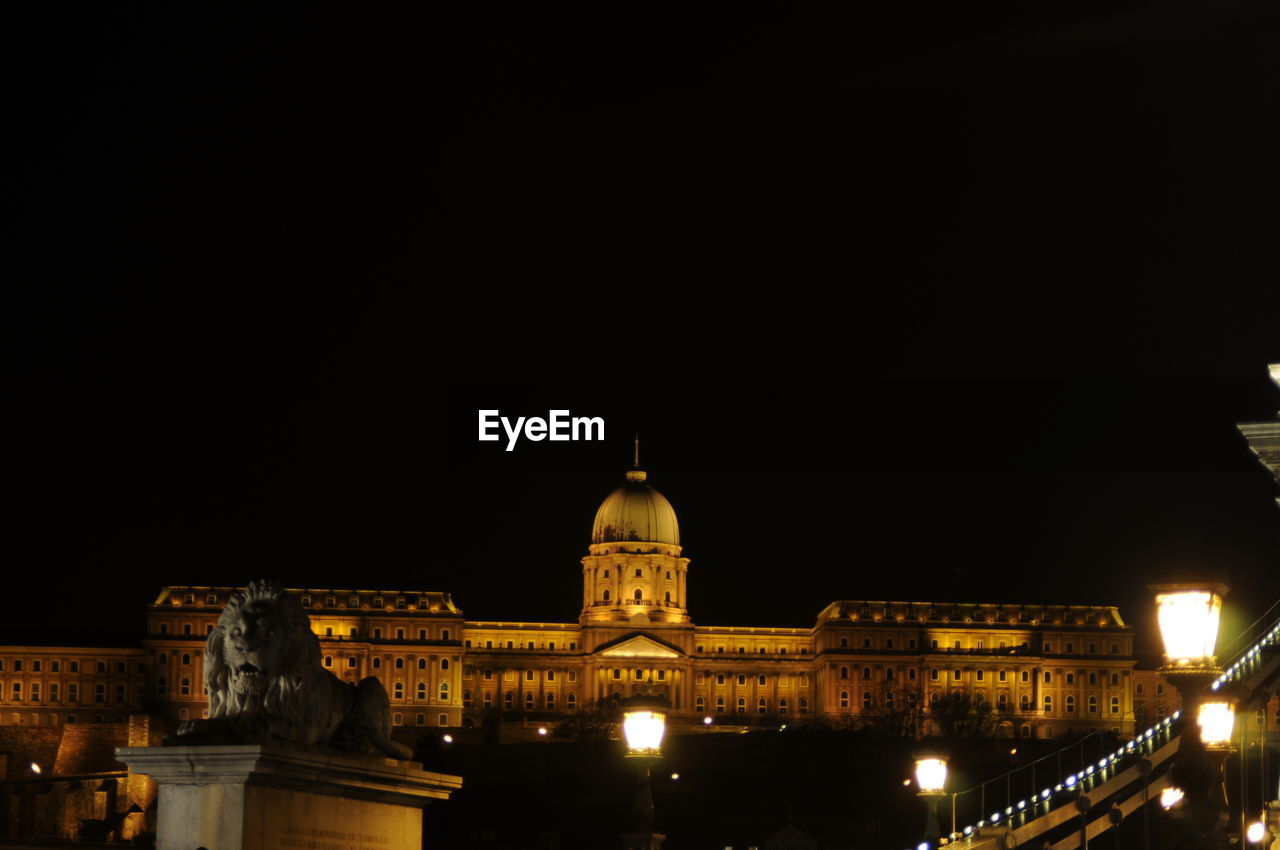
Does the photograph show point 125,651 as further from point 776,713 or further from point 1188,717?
point 1188,717

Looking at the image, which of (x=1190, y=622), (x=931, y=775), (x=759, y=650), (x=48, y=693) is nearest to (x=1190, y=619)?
(x=1190, y=622)

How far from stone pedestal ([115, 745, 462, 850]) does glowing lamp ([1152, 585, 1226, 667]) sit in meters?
6.93

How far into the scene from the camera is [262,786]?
19.0 metres

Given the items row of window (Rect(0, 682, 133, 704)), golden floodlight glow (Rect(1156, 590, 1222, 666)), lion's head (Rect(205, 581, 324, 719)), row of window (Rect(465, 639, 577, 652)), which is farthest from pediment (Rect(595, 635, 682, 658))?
golden floodlight glow (Rect(1156, 590, 1222, 666))

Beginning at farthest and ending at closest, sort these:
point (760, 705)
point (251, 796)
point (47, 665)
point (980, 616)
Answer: point (980, 616), point (760, 705), point (47, 665), point (251, 796)

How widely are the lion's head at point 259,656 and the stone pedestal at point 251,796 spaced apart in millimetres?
592

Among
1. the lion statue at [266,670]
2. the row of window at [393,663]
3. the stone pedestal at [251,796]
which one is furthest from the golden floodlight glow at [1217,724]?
the row of window at [393,663]

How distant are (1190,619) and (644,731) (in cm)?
636

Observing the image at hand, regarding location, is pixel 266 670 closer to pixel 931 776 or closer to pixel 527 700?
pixel 931 776

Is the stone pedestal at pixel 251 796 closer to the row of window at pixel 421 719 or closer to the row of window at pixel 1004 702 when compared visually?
the row of window at pixel 421 719

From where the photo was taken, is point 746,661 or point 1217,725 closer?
point 1217,725

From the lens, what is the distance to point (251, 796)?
62.0ft

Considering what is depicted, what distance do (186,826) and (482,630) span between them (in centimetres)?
17895

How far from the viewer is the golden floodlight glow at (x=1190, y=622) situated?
19.4m
